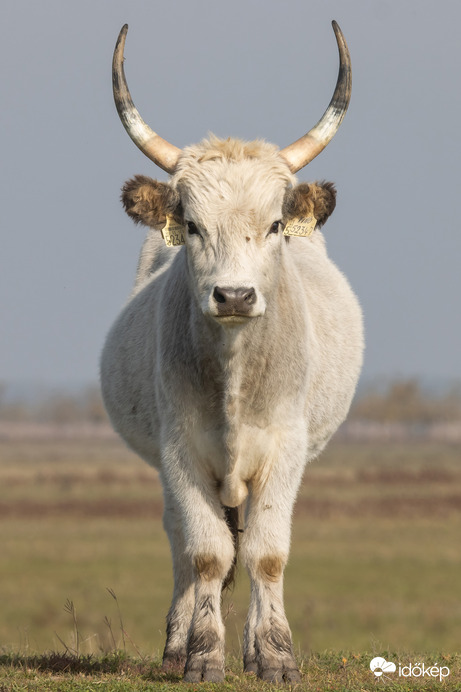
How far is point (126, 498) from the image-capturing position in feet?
159

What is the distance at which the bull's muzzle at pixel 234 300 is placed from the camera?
6.25 meters

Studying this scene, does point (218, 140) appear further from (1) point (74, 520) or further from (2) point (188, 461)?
(1) point (74, 520)

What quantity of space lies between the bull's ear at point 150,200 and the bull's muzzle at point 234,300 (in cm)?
102

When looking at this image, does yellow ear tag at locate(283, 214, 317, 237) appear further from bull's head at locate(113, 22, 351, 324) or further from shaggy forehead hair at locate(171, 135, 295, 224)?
shaggy forehead hair at locate(171, 135, 295, 224)

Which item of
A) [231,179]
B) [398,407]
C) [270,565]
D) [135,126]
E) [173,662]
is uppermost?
[135,126]

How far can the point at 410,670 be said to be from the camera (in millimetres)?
7395

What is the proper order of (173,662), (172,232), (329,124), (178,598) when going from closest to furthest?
(172,232) < (329,124) < (173,662) < (178,598)

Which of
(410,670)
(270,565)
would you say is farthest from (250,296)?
(410,670)

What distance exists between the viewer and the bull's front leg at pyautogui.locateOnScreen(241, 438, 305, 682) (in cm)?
680

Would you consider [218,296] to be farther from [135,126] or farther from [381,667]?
[381,667]

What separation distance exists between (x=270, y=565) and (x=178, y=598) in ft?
3.53

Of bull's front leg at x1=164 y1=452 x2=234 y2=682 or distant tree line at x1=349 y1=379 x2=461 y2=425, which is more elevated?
bull's front leg at x1=164 y1=452 x2=234 y2=682

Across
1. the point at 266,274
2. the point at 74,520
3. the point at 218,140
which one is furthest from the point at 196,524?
the point at 74,520

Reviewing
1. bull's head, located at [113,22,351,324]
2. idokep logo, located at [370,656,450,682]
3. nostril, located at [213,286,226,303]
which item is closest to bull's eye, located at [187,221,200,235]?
bull's head, located at [113,22,351,324]
